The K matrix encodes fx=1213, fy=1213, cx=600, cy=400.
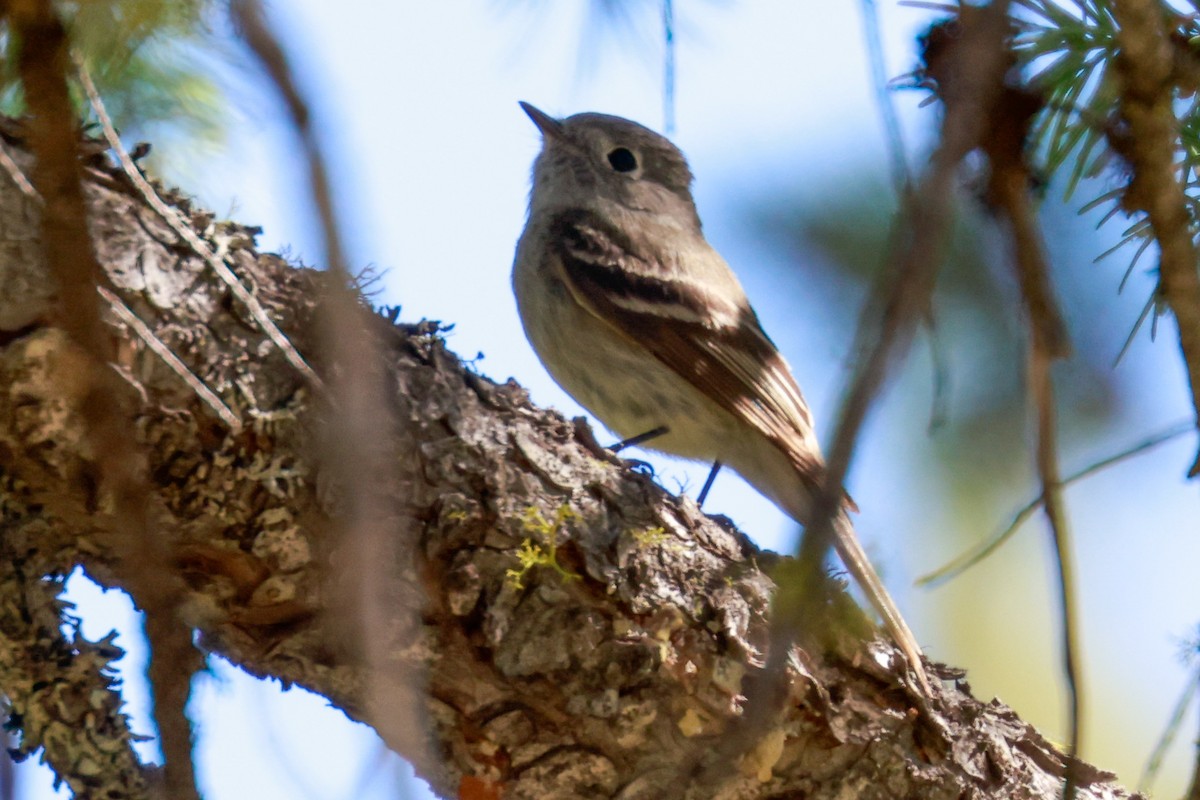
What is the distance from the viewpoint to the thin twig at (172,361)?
2.17 m

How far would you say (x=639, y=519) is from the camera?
2879 mm

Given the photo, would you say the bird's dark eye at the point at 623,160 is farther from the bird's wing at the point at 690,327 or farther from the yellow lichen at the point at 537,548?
the yellow lichen at the point at 537,548

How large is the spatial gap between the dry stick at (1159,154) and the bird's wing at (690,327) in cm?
222

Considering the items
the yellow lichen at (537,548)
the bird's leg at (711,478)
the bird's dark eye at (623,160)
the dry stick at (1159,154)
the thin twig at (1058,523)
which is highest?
the bird's dark eye at (623,160)

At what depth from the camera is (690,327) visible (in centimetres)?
464

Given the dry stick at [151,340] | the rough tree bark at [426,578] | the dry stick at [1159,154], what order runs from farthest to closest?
the rough tree bark at [426,578] < the dry stick at [151,340] < the dry stick at [1159,154]

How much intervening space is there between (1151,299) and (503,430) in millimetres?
1452

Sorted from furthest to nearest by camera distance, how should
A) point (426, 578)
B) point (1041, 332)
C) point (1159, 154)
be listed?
point (426, 578)
point (1159, 154)
point (1041, 332)

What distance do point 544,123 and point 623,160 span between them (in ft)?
1.41

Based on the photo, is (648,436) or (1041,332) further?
(648,436)

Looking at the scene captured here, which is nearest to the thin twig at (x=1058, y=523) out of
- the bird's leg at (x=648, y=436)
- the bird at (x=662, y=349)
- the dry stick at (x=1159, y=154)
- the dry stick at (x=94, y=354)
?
the dry stick at (x=1159, y=154)

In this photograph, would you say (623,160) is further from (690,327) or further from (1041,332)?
(1041,332)

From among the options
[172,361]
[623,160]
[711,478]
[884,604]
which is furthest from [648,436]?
[172,361]

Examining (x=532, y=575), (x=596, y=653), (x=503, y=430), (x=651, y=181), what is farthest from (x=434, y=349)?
(x=651, y=181)
